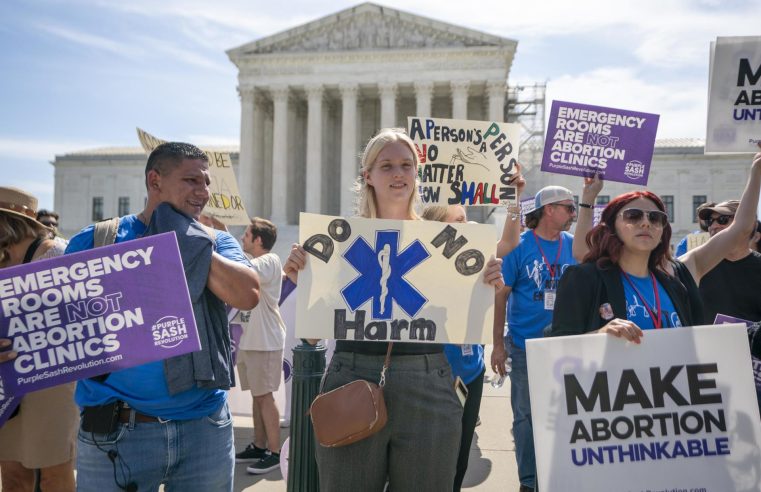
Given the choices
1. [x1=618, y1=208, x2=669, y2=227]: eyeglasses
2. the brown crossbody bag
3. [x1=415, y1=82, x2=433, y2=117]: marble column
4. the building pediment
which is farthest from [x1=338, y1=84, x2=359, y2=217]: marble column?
the brown crossbody bag

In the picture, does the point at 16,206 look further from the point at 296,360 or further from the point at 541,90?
the point at 541,90

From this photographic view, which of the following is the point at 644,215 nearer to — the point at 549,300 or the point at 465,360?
the point at 465,360

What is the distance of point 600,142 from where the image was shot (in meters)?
5.62

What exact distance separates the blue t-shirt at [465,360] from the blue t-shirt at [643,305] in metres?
1.13

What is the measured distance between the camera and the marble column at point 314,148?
45.0 metres

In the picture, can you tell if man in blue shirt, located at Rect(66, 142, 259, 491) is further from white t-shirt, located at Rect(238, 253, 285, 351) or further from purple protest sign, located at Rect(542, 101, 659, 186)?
purple protest sign, located at Rect(542, 101, 659, 186)

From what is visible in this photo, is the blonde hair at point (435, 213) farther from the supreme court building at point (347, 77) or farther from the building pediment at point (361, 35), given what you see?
the building pediment at point (361, 35)

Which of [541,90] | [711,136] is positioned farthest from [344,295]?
[541,90]

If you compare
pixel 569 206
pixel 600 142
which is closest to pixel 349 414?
pixel 569 206

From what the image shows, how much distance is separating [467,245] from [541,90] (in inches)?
2132

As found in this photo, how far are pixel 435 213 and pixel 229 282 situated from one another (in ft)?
8.08

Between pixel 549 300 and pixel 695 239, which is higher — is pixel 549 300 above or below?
A: below

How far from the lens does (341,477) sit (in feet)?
8.68

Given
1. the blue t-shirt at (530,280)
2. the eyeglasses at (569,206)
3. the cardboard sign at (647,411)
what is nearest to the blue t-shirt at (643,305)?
the cardboard sign at (647,411)
